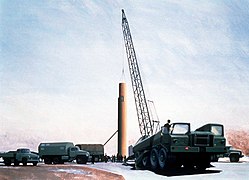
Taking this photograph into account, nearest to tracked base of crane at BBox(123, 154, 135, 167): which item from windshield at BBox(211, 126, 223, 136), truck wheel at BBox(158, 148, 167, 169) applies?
truck wheel at BBox(158, 148, 167, 169)

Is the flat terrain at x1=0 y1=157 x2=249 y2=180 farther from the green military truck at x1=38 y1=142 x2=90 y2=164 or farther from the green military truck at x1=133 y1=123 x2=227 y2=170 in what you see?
the green military truck at x1=38 y1=142 x2=90 y2=164

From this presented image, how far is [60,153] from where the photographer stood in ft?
44.1

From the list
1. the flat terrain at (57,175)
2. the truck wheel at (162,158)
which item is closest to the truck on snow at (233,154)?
the truck wheel at (162,158)

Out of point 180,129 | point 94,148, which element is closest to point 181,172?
point 180,129

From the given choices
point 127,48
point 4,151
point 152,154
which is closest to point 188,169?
point 152,154

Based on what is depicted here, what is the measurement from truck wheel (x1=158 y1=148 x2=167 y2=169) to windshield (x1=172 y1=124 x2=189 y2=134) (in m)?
0.52

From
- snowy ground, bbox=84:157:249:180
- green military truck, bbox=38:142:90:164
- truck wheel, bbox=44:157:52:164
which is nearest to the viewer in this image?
snowy ground, bbox=84:157:249:180

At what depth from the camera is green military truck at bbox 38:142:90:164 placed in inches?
451

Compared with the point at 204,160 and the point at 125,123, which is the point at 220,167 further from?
the point at 125,123

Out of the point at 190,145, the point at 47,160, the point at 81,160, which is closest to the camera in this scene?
the point at 190,145

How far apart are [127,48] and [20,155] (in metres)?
3.94

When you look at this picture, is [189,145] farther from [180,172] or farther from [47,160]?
[47,160]

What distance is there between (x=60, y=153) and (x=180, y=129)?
441cm

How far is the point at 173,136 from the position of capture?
1035 centimetres
